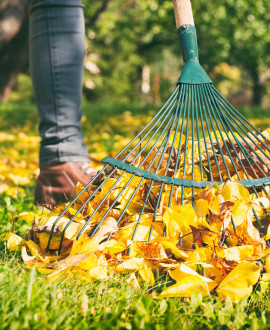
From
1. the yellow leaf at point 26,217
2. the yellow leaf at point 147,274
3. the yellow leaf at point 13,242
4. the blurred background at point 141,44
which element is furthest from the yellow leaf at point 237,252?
the blurred background at point 141,44

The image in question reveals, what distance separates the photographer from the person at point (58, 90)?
5.88 feet

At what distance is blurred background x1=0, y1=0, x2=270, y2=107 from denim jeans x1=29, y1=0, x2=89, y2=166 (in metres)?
1.40

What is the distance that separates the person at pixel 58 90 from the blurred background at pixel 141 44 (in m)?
1.41

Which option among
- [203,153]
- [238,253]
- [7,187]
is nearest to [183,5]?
[203,153]

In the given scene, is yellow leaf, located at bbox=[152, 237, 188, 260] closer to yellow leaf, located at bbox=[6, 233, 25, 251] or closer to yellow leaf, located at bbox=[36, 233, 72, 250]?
yellow leaf, located at bbox=[36, 233, 72, 250]

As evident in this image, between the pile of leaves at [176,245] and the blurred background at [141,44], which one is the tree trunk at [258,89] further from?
the pile of leaves at [176,245]

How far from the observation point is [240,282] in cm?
103

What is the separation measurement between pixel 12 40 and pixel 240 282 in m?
10.0

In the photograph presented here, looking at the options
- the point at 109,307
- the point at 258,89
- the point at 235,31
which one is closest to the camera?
the point at 109,307

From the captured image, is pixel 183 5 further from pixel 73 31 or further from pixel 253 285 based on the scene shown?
pixel 253 285

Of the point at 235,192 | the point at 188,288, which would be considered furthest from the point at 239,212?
the point at 188,288

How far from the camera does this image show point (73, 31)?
1828mm

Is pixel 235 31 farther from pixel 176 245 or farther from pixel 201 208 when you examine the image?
pixel 176 245

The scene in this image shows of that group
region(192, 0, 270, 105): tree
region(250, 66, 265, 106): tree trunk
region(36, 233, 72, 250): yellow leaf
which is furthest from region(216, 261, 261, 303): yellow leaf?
region(250, 66, 265, 106): tree trunk
